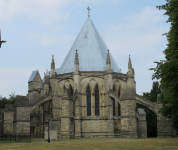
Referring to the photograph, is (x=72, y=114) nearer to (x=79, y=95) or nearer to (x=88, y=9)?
(x=79, y=95)

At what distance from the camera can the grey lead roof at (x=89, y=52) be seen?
4491 centimetres

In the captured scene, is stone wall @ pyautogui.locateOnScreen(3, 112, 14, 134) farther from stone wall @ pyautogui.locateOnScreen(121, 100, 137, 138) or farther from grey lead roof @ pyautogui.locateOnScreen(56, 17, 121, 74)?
stone wall @ pyautogui.locateOnScreen(121, 100, 137, 138)

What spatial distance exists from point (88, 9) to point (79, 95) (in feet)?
53.9

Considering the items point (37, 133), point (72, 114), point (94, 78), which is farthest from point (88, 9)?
point (37, 133)

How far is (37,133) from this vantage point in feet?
158

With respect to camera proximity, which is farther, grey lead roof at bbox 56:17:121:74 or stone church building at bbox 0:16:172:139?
grey lead roof at bbox 56:17:121:74

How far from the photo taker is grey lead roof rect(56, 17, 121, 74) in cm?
4491

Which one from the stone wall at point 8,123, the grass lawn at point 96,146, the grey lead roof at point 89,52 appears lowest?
the grass lawn at point 96,146

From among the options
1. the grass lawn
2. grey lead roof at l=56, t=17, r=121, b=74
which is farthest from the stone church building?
the grass lawn

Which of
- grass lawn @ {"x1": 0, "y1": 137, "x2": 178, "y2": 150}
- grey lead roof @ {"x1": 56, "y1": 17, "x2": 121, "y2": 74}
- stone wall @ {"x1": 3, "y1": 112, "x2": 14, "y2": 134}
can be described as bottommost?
grass lawn @ {"x1": 0, "y1": 137, "x2": 178, "y2": 150}

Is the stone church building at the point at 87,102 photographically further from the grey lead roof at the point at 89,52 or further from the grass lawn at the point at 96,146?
the grass lawn at the point at 96,146

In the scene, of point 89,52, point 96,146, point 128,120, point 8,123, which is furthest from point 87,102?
point 96,146

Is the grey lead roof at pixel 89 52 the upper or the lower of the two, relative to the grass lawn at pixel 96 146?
upper

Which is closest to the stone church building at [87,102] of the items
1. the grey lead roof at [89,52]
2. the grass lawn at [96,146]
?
the grey lead roof at [89,52]
